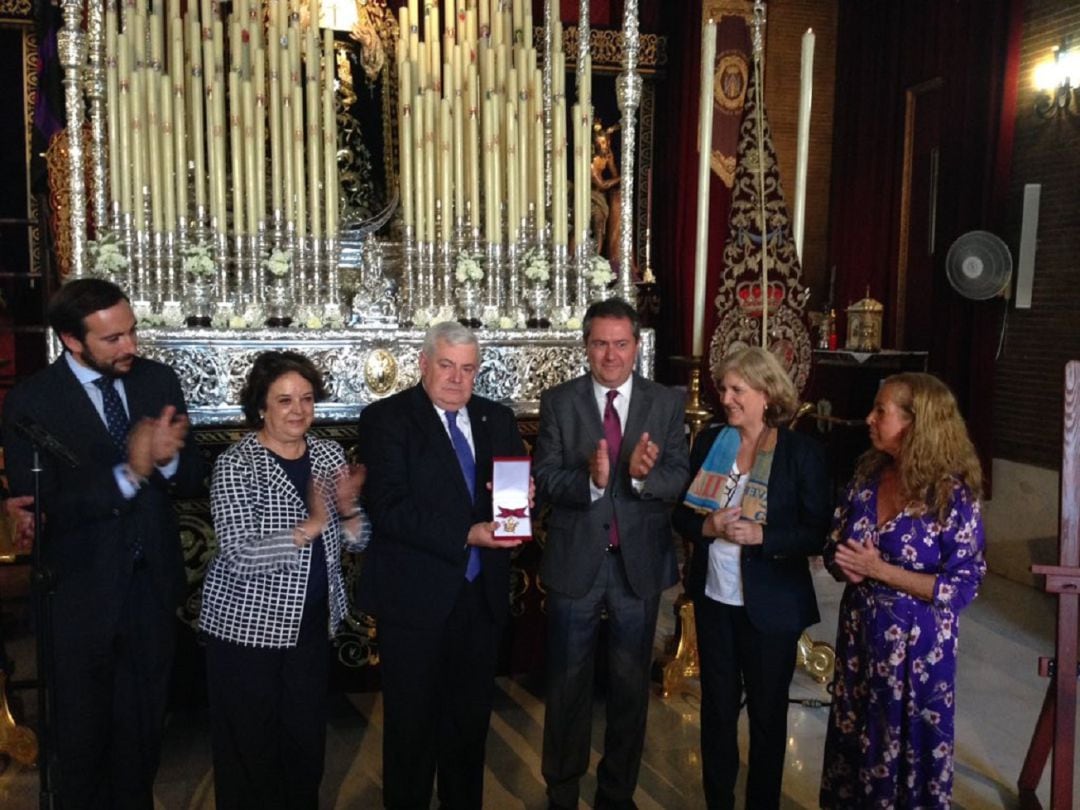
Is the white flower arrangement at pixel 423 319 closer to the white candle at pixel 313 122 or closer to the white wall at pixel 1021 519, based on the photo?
the white candle at pixel 313 122

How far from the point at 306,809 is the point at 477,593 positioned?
0.83 metres

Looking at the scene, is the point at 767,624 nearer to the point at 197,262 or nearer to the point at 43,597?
the point at 43,597

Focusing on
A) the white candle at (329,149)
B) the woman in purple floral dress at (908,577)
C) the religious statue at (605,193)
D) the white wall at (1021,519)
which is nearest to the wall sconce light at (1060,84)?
the white wall at (1021,519)

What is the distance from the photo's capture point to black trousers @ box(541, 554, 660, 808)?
318cm

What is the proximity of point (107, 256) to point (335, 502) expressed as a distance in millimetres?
1822

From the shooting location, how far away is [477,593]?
9.98ft

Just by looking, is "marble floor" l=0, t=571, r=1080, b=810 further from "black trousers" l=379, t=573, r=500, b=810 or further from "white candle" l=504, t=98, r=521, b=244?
"white candle" l=504, t=98, r=521, b=244

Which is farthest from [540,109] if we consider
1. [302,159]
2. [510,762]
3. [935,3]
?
[935,3]

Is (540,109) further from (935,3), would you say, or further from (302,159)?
(935,3)

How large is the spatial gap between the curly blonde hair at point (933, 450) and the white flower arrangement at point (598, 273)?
195 centimetres

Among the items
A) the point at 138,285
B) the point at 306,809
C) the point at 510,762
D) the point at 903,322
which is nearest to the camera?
the point at 306,809

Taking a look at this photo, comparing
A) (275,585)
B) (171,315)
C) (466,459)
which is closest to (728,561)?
(466,459)

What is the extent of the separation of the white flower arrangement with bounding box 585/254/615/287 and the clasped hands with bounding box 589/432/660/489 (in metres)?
1.72

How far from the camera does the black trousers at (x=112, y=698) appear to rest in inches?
110
